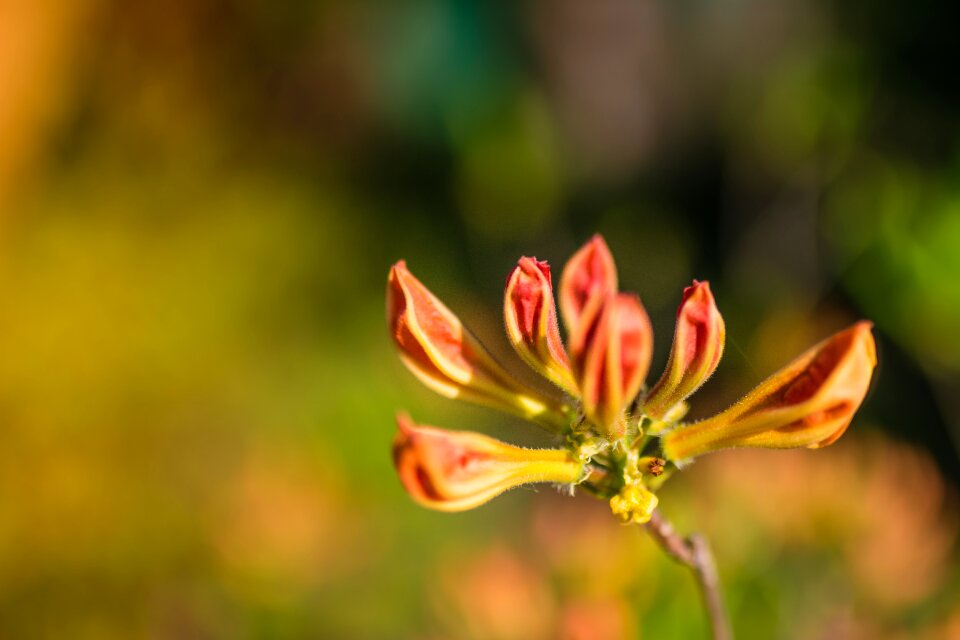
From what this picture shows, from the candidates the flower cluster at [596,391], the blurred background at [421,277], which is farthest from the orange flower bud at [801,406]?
the blurred background at [421,277]

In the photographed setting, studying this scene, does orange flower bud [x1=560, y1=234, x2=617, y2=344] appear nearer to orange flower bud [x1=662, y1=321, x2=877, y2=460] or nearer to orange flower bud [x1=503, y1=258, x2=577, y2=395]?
orange flower bud [x1=503, y1=258, x2=577, y2=395]

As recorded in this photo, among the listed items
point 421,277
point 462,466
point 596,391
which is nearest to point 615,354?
A: point 596,391

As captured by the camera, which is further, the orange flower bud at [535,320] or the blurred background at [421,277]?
the blurred background at [421,277]

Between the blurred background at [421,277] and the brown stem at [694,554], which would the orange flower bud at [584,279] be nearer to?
the brown stem at [694,554]

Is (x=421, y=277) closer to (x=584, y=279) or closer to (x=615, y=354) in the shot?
(x=584, y=279)

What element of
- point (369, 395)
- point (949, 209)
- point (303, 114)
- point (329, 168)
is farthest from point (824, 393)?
point (303, 114)

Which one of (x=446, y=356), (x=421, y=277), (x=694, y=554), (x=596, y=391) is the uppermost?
(x=421, y=277)

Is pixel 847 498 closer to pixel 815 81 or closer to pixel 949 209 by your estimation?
pixel 949 209

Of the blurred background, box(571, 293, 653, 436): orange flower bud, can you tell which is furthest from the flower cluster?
the blurred background
